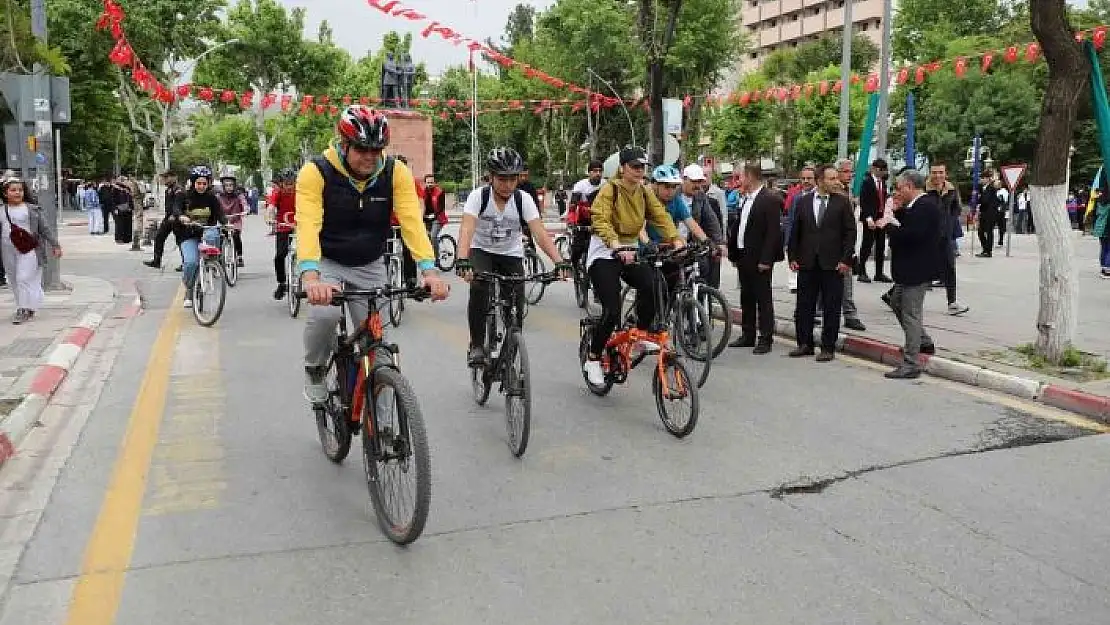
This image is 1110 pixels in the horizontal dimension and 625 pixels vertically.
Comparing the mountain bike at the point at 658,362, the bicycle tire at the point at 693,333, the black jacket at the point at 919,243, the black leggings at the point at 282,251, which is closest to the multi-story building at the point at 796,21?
the black leggings at the point at 282,251

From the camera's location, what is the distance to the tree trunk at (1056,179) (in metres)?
8.40

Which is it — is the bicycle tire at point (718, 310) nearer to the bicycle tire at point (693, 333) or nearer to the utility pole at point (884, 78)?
the bicycle tire at point (693, 333)

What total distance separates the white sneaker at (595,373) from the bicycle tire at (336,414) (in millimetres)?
2231

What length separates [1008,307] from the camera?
41.0ft

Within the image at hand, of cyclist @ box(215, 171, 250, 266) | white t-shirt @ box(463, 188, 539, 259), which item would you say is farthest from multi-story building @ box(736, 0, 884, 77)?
white t-shirt @ box(463, 188, 539, 259)

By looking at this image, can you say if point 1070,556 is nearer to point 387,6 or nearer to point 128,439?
point 128,439

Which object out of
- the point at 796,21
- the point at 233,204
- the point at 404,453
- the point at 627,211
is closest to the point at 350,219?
the point at 404,453

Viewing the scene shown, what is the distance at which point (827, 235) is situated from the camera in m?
9.29

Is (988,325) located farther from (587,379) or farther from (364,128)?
(364,128)

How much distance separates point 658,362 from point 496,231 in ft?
5.48

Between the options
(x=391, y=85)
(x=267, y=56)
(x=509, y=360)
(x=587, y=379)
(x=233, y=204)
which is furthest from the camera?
(x=267, y=56)

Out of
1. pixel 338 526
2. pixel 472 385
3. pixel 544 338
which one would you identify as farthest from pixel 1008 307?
pixel 338 526

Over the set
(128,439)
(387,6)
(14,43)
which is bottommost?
(128,439)

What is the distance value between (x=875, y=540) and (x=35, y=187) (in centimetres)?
1318
